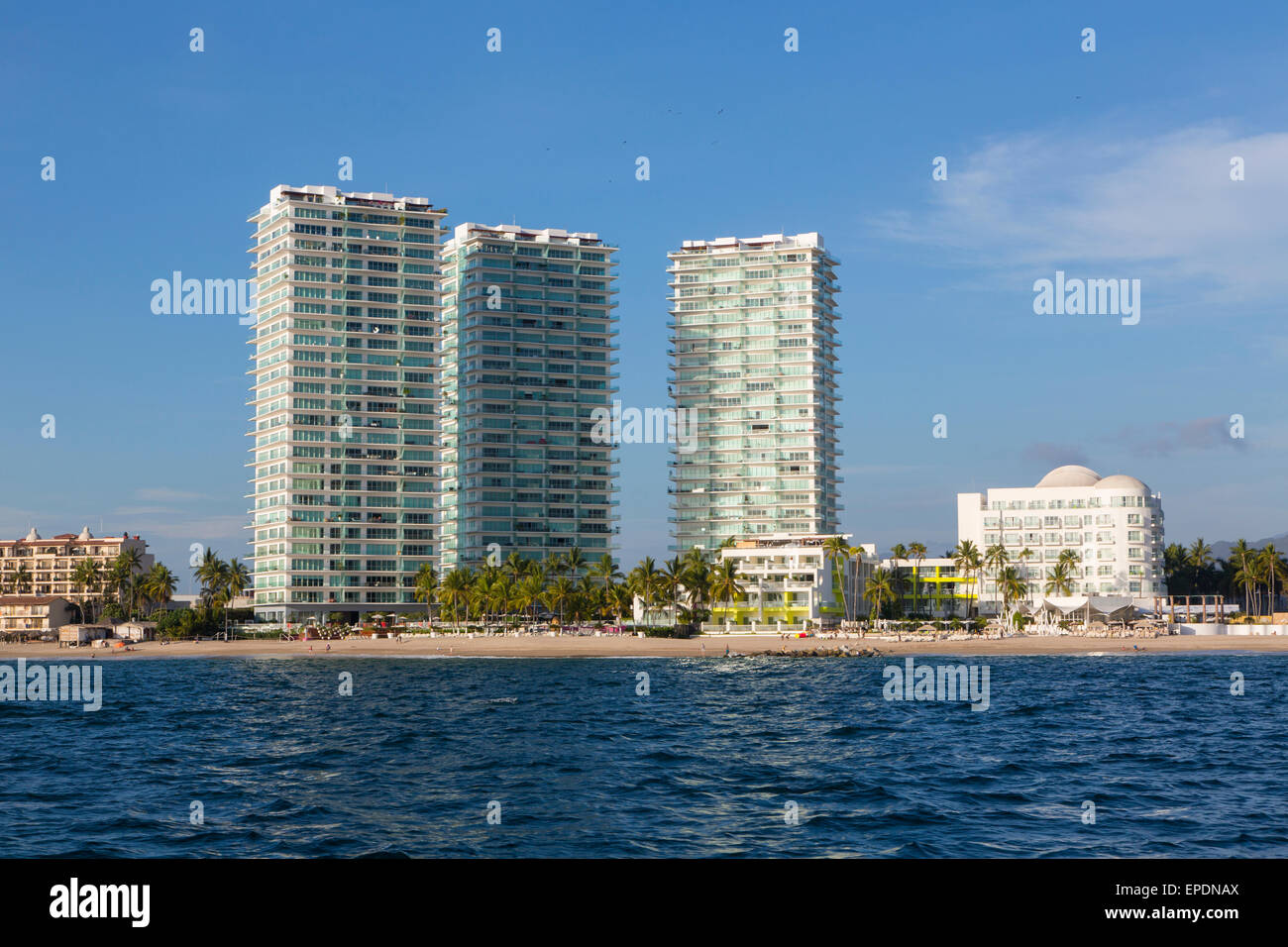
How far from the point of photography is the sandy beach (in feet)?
534

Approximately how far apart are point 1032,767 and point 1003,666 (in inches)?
3574

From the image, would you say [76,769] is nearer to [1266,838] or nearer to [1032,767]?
[1032,767]

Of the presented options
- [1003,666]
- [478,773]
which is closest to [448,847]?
[478,773]

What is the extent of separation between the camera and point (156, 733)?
6041cm
